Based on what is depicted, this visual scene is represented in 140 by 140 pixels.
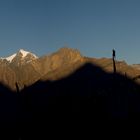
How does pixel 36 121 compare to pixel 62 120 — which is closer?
pixel 62 120

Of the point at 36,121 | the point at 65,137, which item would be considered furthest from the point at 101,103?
the point at 36,121

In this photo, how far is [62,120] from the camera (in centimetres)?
6397

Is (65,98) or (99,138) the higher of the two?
(65,98)

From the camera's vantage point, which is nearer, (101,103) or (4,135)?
(101,103)

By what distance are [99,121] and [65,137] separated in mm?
5172

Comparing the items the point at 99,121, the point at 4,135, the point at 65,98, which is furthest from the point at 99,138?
the point at 4,135

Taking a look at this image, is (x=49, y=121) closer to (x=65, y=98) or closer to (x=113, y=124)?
(x=65, y=98)

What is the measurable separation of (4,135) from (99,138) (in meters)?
33.6

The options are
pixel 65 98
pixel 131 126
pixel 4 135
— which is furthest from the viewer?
pixel 4 135

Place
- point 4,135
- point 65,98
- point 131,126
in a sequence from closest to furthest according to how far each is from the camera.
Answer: point 131,126, point 65,98, point 4,135

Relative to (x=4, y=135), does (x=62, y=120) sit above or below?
above

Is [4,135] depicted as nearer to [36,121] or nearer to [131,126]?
[36,121]

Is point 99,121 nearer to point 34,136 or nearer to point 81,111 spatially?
point 81,111

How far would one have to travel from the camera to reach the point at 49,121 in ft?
214
